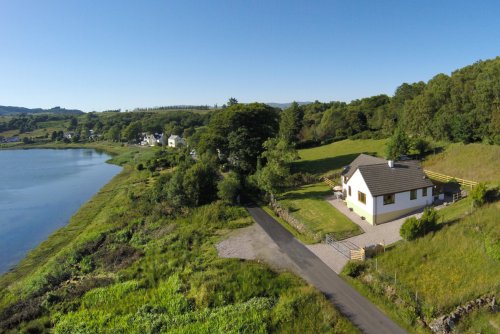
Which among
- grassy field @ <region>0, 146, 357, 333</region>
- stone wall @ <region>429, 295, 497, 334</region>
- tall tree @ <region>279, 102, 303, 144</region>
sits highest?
tall tree @ <region>279, 102, 303, 144</region>

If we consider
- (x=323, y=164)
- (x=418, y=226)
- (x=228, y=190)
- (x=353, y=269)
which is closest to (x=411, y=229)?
(x=418, y=226)

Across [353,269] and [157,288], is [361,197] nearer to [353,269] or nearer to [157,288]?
[353,269]

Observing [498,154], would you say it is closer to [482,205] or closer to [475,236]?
[482,205]

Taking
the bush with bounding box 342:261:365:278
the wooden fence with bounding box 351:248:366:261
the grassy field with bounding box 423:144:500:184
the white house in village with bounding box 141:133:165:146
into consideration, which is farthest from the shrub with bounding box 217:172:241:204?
the white house in village with bounding box 141:133:165:146

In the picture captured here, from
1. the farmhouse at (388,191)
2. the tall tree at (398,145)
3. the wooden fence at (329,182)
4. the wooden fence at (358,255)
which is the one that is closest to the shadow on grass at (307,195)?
the wooden fence at (329,182)

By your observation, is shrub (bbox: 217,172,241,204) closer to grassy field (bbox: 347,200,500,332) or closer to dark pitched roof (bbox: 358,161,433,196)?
dark pitched roof (bbox: 358,161,433,196)
